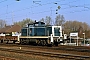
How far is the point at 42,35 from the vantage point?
31.0m

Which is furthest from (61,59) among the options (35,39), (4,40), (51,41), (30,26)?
(4,40)

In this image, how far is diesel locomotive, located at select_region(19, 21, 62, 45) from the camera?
1167 inches

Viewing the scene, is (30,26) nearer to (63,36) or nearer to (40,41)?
(40,41)

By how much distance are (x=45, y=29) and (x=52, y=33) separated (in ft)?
4.67

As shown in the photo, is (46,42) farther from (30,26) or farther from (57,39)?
(30,26)

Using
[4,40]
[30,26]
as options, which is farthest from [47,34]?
[4,40]

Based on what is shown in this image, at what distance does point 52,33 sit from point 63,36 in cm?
191

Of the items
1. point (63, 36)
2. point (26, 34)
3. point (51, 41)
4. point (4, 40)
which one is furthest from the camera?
point (4, 40)

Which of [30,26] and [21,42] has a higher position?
[30,26]

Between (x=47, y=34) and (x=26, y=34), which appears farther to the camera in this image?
(x=26, y=34)

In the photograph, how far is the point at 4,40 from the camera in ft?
145

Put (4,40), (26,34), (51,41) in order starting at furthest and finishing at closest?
(4,40)
(26,34)
(51,41)

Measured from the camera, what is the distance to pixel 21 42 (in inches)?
1341

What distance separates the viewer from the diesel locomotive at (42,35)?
29.6 metres
